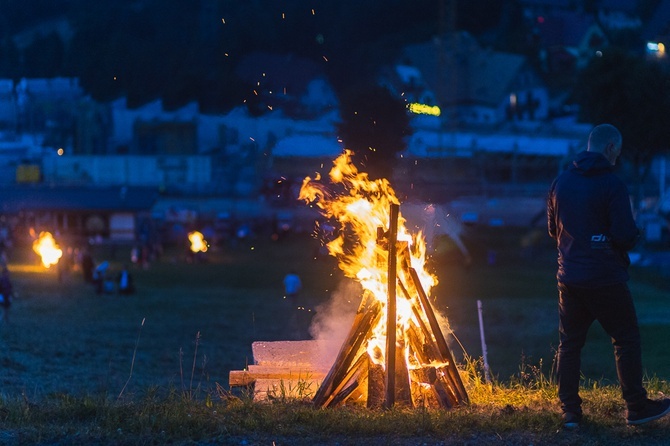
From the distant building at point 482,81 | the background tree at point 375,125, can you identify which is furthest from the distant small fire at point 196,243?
the distant building at point 482,81

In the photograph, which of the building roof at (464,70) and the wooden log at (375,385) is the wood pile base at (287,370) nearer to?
the wooden log at (375,385)

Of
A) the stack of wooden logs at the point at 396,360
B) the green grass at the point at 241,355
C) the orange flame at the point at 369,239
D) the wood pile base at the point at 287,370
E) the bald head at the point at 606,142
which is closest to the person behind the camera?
the green grass at the point at 241,355

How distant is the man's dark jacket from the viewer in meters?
5.27

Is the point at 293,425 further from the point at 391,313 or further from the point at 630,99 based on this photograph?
the point at 630,99

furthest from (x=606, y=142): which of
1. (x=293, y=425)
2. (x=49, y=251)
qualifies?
(x=49, y=251)

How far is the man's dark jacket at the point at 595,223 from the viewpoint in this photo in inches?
208

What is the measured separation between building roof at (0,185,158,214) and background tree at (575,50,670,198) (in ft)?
84.2

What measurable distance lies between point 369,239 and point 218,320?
1549 cm

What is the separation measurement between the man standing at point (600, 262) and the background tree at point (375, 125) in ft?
13.6

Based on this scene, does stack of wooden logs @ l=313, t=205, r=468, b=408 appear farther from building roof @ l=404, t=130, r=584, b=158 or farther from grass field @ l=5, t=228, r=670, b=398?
building roof @ l=404, t=130, r=584, b=158

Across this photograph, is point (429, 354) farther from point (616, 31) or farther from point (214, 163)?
point (616, 31)

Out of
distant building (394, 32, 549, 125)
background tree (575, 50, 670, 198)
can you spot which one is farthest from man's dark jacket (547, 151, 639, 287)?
distant building (394, 32, 549, 125)

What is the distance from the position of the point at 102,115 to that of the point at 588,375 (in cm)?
4436

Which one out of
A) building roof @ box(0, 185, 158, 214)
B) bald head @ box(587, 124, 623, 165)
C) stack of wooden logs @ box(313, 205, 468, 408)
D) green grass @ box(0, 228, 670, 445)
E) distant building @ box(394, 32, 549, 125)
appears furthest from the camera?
distant building @ box(394, 32, 549, 125)
